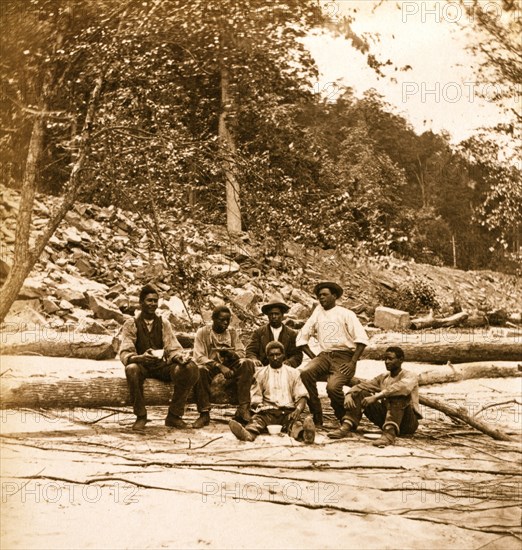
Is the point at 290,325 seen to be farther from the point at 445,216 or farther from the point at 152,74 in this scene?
the point at 152,74

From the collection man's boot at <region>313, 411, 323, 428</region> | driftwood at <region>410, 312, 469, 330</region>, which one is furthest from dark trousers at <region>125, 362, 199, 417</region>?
driftwood at <region>410, 312, 469, 330</region>

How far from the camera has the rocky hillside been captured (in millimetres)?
4719

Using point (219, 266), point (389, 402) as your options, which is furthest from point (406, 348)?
point (219, 266)

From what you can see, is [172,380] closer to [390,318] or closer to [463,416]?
[390,318]

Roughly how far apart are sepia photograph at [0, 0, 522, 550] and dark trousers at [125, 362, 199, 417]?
13 millimetres

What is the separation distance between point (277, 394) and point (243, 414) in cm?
25

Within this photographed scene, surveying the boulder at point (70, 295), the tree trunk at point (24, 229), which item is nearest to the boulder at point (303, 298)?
the boulder at point (70, 295)

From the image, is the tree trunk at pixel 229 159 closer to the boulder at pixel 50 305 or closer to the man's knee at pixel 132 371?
the man's knee at pixel 132 371

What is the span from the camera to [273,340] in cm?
504

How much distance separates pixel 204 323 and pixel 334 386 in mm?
958

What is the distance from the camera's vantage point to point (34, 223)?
188 inches

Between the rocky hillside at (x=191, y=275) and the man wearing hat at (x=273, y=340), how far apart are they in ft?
0.29

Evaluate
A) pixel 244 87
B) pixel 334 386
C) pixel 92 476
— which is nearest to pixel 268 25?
pixel 244 87

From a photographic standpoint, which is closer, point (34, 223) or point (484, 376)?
point (34, 223)
